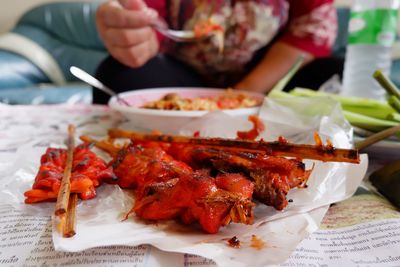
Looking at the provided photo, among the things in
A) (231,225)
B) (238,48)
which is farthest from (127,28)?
(231,225)

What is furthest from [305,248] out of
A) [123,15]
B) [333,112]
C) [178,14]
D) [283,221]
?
[178,14]

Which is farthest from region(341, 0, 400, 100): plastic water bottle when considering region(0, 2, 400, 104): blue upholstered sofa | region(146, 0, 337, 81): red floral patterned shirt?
region(0, 2, 400, 104): blue upholstered sofa

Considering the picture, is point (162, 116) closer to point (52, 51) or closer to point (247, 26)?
point (247, 26)

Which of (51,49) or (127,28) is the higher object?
(127,28)

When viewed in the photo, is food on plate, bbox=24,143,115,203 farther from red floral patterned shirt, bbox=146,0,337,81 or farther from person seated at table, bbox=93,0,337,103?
red floral patterned shirt, bbox=146,0,337,81

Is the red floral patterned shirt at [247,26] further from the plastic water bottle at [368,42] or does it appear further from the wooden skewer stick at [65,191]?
the wooden skewer stick at [65,191]

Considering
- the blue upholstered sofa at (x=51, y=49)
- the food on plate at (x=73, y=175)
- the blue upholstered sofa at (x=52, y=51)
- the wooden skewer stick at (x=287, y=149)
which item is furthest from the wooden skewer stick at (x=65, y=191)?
the blue upholstered sofa at (x=51, y=49)
